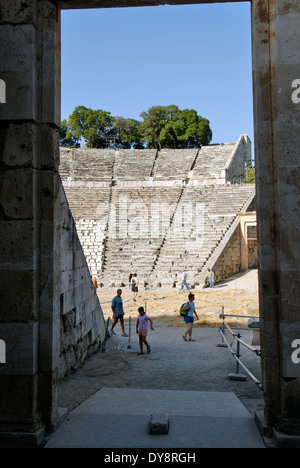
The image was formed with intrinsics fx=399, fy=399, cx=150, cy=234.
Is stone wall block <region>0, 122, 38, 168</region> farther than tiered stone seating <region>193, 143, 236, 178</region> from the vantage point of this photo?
No

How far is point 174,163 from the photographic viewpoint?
125 feet

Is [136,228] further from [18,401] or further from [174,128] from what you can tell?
[174,128]

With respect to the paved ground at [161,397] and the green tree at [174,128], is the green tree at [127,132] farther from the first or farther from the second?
the paved ground at [161,397]

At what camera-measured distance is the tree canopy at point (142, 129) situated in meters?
48.0

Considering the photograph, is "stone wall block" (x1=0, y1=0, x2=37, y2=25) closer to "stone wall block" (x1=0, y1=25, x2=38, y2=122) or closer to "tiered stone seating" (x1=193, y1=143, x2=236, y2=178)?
"stone wall block" (x1=0, y1=25, x2=38, y2=122)

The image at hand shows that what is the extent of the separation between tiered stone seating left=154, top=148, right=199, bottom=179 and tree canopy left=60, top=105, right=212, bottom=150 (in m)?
7.83

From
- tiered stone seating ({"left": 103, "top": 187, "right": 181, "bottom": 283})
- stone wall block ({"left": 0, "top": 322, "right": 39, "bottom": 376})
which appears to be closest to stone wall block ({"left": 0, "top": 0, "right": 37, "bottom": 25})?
stone wall block ({"left": 0, "top": 322, "right": 39, "bottom": 376})

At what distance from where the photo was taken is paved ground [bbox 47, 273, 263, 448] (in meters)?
3.69

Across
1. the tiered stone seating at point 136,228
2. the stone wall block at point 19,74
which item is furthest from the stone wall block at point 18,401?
the tiered stone seating at point 136,228

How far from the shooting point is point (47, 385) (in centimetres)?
391

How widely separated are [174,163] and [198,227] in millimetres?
14577

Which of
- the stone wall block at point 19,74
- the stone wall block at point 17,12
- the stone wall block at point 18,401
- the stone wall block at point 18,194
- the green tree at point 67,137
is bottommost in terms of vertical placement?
the stone wall block at point 18,401

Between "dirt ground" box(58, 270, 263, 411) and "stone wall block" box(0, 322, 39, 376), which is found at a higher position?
"stone wall block" box(0, 322, 39, 376)
